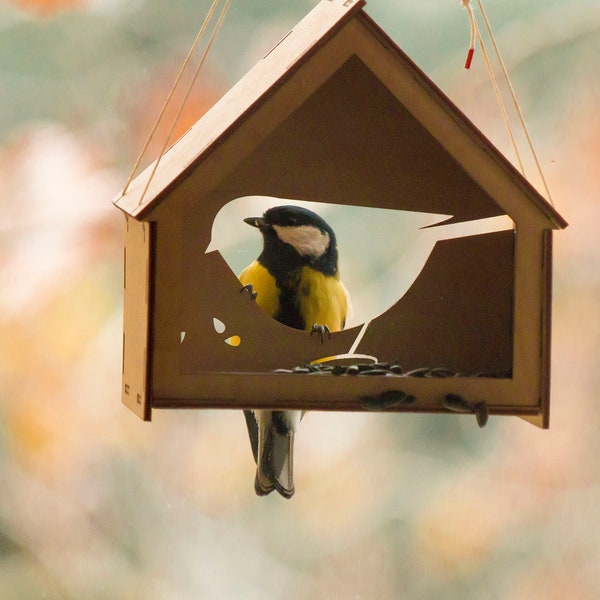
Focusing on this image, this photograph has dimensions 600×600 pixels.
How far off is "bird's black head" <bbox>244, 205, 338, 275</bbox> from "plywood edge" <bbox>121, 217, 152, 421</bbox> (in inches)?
9.5

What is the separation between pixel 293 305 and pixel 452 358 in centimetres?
26

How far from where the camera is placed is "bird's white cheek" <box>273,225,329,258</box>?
4.52 feet

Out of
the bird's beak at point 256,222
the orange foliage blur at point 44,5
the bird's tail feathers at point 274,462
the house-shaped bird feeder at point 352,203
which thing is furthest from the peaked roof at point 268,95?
the orange foliage blur at point 44,5

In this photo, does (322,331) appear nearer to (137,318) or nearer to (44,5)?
(137,318)

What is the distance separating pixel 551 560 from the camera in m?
2.22

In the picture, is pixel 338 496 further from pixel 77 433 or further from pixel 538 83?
pixel 538 83

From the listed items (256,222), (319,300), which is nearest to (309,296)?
(319,300)

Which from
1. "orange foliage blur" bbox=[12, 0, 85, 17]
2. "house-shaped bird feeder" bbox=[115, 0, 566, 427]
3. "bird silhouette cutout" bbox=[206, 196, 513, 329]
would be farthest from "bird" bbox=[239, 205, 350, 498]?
"orange foliage blur" bbox=[12, 0, 85, 17]

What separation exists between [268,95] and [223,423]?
1233mm

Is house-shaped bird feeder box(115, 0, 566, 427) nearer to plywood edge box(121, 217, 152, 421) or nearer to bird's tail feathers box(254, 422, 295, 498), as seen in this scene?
plywood edge box(121, 217, 152, 421)

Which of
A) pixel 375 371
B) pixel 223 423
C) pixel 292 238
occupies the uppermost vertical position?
pixel 292 238

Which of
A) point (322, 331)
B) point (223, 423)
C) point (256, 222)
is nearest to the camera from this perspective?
point (322, 331)

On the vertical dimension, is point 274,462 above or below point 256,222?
below

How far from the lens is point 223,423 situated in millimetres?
2160
